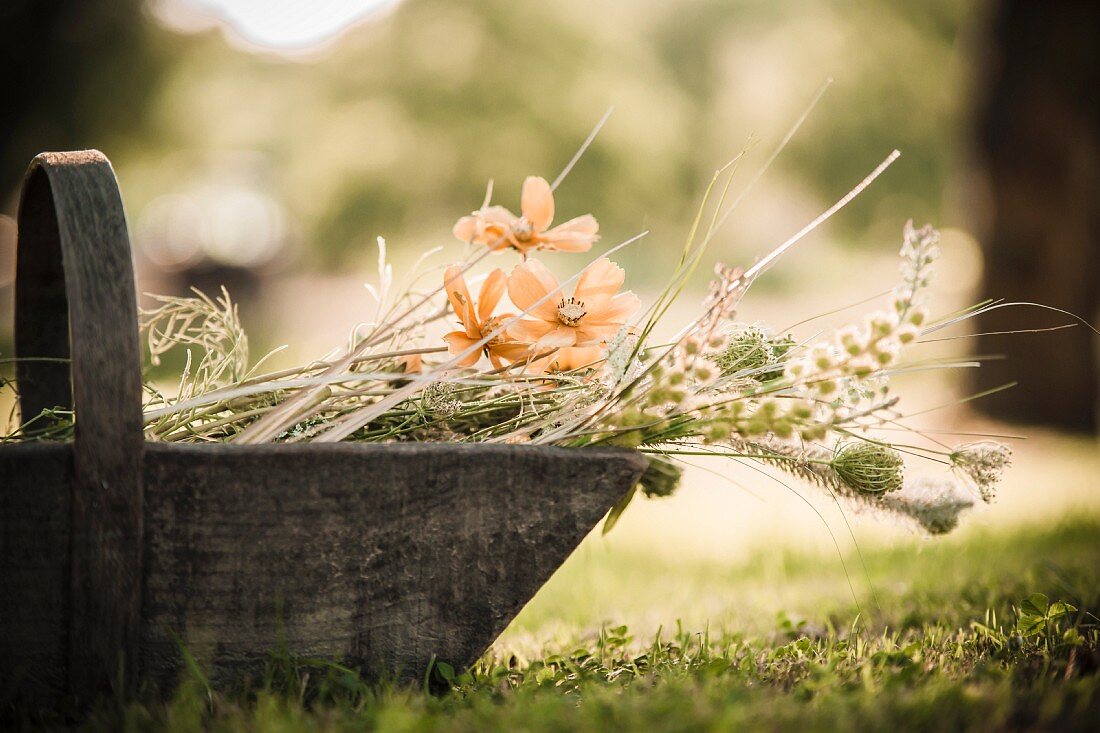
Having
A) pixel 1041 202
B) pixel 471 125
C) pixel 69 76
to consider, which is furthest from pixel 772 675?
pixel 69 76

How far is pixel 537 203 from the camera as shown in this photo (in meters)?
1.14

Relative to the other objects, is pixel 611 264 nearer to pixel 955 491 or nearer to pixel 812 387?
pixel 812 387

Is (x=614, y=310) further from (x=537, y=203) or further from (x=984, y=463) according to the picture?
(x=984, y=463)

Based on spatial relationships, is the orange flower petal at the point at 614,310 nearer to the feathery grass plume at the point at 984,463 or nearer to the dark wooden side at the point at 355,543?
the dark wooden side at the point at 355,543

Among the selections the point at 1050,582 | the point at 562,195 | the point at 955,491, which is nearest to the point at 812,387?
the point at 955,491

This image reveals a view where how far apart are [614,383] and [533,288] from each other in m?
0.19

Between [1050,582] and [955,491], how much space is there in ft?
2.08

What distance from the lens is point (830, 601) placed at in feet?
5.41

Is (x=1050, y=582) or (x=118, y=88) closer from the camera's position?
(x=1050, y=582)

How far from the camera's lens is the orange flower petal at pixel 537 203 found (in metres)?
1.14

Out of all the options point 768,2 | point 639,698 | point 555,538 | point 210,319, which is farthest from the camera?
point 768,2

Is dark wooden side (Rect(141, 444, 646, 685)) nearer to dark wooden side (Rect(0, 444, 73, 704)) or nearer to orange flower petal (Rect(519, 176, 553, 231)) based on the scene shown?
dark wooden side (Rect(0, 444, 73, 704))

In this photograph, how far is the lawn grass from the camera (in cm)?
81

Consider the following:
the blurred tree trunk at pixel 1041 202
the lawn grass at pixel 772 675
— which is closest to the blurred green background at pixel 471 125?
the blurred tree trunk at pixel 1041 202
